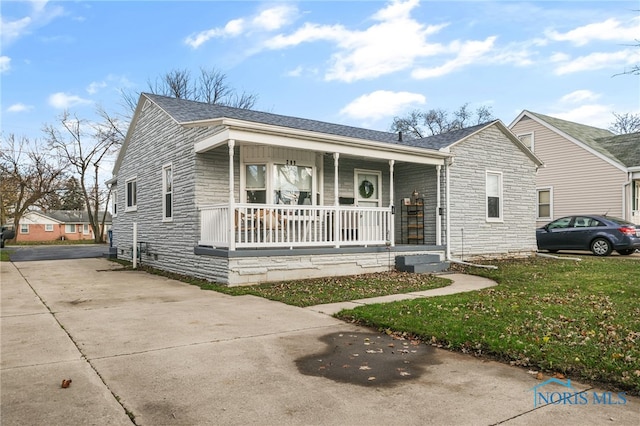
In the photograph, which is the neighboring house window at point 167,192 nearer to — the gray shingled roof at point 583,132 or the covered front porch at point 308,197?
the covered front porch at point 308,197

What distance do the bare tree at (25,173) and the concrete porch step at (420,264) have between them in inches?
1387

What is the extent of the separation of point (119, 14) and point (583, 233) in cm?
1607

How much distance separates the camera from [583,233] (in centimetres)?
1537

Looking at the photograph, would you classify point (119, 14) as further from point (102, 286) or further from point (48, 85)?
point (48, 85)

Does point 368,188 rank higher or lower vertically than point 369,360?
higher

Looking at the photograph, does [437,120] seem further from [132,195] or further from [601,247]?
[132,195]

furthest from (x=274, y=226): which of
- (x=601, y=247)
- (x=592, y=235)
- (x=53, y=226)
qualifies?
(x=53, y=226)

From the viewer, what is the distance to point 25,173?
3675 cm

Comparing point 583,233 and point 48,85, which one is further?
point 48,85

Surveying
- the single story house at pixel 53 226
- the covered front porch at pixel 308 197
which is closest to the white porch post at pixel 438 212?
the covered front porch at pixel 308 197

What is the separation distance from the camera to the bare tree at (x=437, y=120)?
41.4m

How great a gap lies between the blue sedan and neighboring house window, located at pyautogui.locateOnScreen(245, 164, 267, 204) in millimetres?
11294

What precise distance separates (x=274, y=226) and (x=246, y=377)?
6847mm

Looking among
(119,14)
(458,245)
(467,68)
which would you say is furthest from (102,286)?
(467,68)
